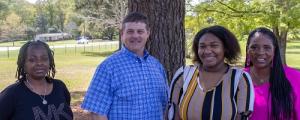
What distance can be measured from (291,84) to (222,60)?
0.65 meters

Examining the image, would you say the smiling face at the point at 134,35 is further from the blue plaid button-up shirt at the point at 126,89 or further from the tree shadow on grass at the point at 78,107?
the tree shadow on grass at the point at 78,107

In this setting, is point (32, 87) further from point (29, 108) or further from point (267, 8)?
point (267, 8)

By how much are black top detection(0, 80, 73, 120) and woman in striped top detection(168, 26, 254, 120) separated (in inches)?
37.3

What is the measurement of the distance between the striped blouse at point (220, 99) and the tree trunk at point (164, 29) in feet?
5.59

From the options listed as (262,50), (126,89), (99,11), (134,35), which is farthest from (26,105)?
(99,11)

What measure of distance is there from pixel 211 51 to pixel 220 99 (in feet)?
1.19

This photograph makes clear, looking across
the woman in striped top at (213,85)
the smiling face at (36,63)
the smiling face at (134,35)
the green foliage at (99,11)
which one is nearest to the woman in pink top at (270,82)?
the woman in striped top at (213,85)

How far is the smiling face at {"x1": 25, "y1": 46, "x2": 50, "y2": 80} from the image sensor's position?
3.36 m

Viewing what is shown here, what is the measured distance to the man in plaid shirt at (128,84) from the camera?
316cm

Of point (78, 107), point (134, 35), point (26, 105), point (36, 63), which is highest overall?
point (134, 35)

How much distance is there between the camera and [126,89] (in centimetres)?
320

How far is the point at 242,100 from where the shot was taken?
2.89 m

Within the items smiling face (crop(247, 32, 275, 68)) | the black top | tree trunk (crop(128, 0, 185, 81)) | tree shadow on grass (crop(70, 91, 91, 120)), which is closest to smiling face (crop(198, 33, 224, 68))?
smiling face (crop(247, 32, 275, 68))

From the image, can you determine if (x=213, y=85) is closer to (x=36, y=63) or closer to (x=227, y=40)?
(x=227, y=40)
